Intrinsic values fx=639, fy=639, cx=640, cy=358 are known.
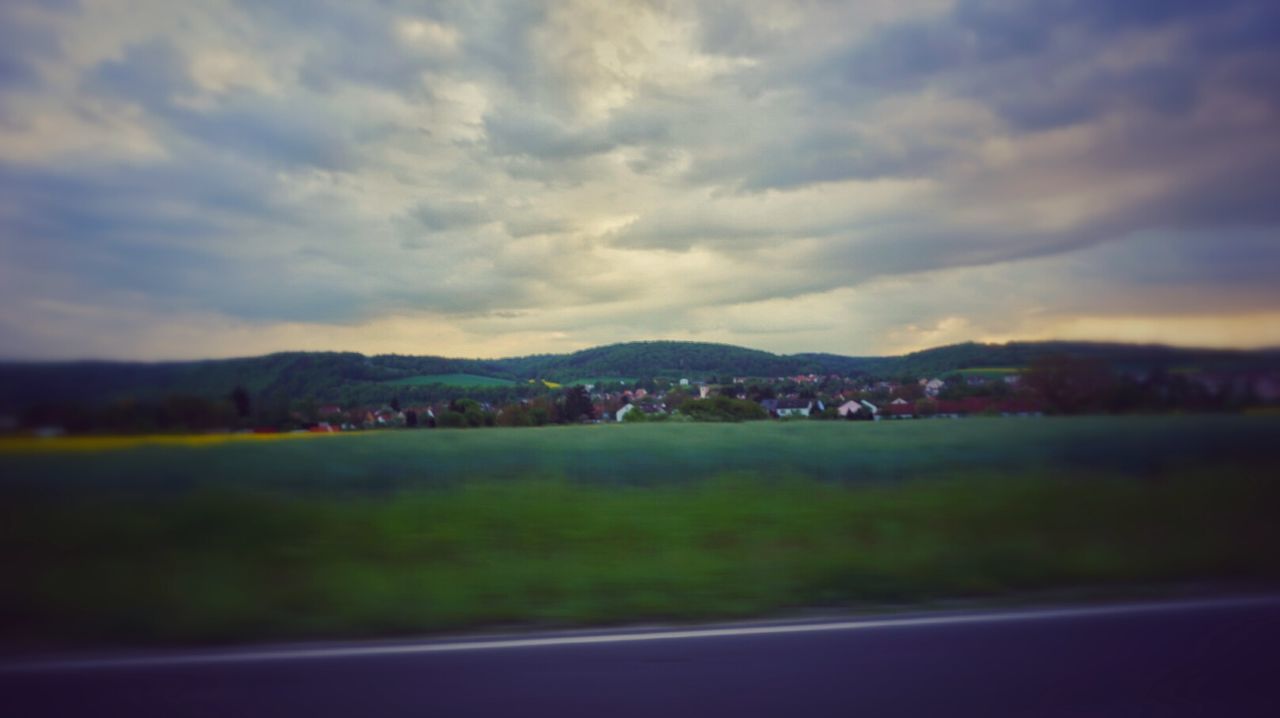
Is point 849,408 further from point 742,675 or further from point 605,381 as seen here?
point 742,675

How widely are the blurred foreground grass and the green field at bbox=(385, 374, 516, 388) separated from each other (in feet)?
4.29

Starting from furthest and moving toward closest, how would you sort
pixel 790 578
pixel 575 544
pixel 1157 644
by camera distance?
pixel 575 544
pixel 790 578
pixel 1157 644

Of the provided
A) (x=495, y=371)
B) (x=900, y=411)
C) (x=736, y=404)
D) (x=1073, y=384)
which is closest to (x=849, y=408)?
(x=900, y=411)

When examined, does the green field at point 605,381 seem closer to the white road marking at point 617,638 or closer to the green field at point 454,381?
the green field at point 454,381

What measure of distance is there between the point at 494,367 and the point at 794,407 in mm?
4252

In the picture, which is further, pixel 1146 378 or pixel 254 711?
pixel 1146 378

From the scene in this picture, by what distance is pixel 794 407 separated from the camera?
27.6 ft

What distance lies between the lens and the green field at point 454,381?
26.9ft

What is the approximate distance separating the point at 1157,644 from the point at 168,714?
561 centimetres

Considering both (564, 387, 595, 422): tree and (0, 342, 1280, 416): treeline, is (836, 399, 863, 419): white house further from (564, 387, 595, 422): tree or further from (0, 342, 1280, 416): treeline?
(564, 387, 595, 422): tree

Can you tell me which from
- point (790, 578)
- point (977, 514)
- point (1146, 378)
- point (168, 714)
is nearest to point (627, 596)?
point (790, 578)

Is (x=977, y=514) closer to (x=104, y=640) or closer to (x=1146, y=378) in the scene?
(x=1146, y=378)

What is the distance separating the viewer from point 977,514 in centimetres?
728

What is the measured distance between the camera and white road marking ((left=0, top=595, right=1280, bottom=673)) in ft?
12.5
